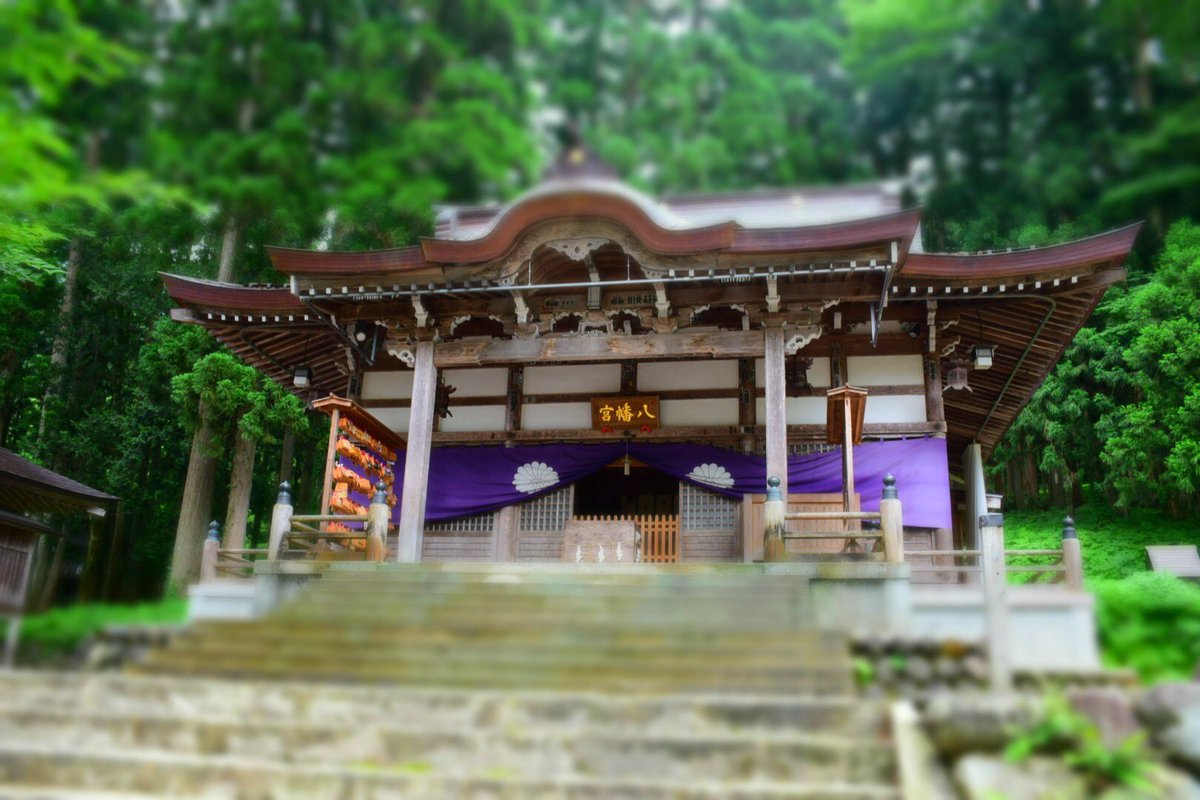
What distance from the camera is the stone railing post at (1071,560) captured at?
27.1 feet

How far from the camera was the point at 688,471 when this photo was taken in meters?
11.8

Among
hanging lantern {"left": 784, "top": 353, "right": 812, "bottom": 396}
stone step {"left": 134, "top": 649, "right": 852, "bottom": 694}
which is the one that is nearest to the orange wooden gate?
hanging lantern {"left": 784, "top": 353, "right": 812, "bottom": 396}

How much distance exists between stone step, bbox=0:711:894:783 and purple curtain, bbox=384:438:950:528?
20.8 feet

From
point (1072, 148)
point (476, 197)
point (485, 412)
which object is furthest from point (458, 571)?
point (1072, 148)

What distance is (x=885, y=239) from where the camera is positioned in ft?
30.8

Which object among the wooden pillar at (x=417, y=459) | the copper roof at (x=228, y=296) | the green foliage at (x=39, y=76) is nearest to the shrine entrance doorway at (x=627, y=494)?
the wooden pillar at (x=417, y=459)

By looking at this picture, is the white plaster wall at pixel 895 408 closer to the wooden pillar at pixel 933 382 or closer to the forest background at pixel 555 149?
the wooden pillar at pixel 933 382

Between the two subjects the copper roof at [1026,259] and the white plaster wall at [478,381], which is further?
the white plaster wall at [478,381]

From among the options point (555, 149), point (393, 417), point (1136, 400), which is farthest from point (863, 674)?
point (1136, 400)

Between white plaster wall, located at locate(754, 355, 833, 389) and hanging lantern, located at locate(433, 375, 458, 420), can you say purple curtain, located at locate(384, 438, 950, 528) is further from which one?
white plaster wall, located at locate(754, 355, 833, 389)

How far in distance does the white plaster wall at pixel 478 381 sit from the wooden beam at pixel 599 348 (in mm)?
1802

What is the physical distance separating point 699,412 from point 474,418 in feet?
10.9

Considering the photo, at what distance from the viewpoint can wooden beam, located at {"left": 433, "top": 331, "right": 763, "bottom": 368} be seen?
10.4 metres

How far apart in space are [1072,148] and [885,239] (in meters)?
12.6
